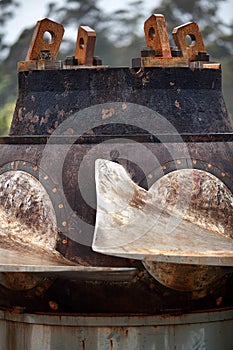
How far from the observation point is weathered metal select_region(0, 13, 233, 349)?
6387 millimetres

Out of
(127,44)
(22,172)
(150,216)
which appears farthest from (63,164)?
(127,44)

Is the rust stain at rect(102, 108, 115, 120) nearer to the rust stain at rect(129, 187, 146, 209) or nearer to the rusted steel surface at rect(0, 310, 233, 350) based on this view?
the rust stain at rect(129, 187, 146, 209)

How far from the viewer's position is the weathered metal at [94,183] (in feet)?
21.0

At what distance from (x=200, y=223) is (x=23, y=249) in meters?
1.03

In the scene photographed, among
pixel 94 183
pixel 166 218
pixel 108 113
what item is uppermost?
pixel 108 113

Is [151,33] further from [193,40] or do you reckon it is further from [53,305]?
[53,305]

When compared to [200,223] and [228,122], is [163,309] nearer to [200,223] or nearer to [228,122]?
[200,223]

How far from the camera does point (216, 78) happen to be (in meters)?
7.23

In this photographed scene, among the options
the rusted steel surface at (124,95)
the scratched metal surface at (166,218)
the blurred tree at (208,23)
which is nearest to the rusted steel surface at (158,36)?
the rusted steel surface at (124,95)

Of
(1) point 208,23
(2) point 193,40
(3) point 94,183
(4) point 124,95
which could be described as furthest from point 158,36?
(1) point 208,23

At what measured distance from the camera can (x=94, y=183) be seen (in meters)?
6.47

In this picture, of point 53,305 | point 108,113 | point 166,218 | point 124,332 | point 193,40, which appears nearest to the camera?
point 166,218

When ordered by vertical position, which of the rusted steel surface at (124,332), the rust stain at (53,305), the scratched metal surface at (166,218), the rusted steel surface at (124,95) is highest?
the rusted steel surface at (124,95)

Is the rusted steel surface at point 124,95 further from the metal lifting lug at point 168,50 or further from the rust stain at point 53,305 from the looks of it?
the rust stain at point 53,305
